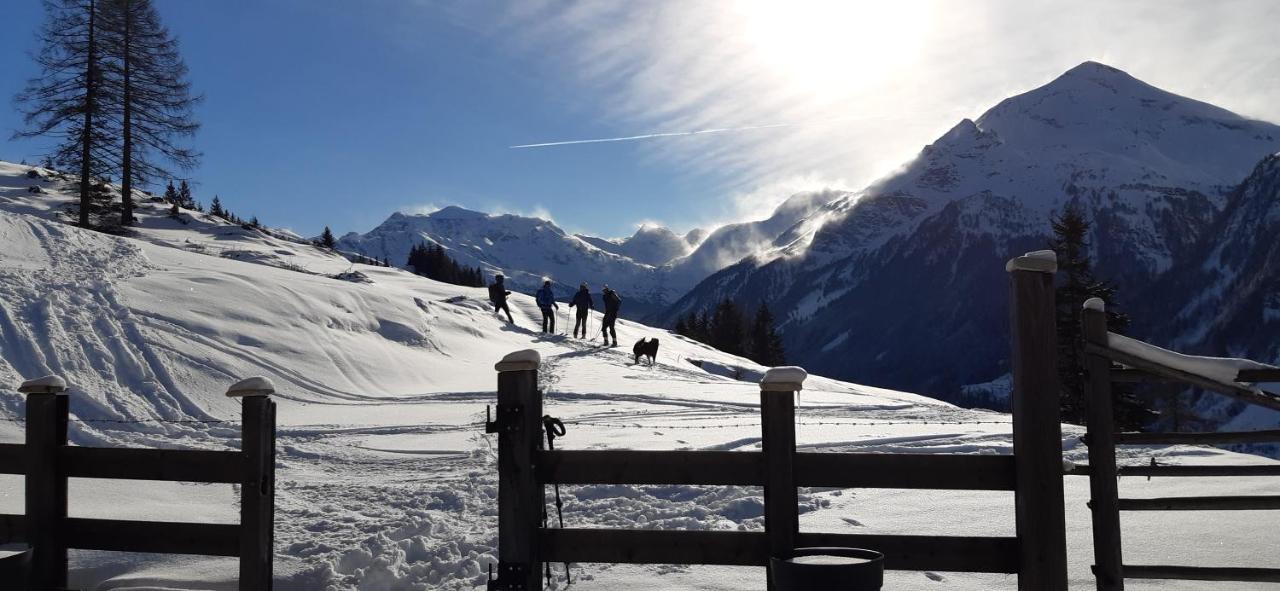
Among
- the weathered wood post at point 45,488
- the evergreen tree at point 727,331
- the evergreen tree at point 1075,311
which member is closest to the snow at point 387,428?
the weathered wood post at point 45,488

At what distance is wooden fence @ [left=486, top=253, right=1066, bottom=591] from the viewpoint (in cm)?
401

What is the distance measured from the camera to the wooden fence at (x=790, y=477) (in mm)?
4008

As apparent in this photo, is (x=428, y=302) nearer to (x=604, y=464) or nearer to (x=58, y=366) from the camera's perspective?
(x=58, y=366)

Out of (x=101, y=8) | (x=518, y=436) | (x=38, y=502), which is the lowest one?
(x=38, y=502)

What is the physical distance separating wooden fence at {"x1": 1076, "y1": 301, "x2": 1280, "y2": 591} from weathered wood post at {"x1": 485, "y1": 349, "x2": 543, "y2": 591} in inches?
110

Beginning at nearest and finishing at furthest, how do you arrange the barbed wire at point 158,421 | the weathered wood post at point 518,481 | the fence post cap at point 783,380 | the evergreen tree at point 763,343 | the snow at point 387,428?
1. the fence post cap at point 783,380
2. the weathered wood post at point 518,481
3. the snow at point 387,428
4. the barbed wire at point 158,421
5. the evergreen tree at point 763,343

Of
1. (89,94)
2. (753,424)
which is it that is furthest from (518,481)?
(89,94)

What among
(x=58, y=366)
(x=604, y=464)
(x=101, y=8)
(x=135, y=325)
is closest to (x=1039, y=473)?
(x=604, y=464)

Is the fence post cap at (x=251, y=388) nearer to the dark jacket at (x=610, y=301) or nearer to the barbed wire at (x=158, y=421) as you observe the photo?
the barbed wire at (x=158, y=421)

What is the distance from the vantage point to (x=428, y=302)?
2877 centimetres

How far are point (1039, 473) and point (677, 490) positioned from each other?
449 centimetres

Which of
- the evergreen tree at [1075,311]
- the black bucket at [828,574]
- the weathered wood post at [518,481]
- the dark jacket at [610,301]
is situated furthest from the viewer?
the dark jacket at [610,301]

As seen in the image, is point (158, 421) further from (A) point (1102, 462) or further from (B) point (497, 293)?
(B) point (497, 293)

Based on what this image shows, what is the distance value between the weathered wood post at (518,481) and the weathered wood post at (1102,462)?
2.76 meters
